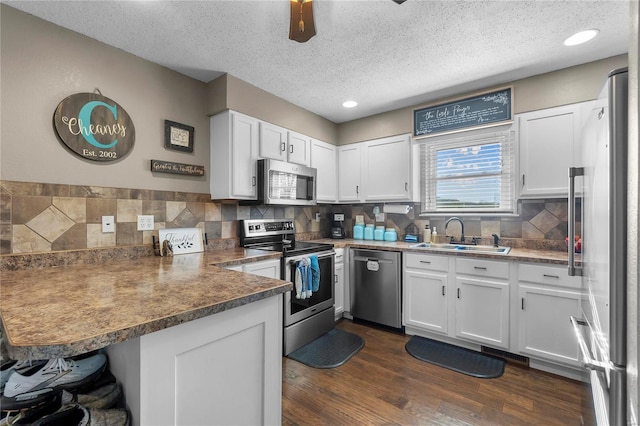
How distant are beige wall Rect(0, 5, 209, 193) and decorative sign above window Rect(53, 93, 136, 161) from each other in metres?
0.04

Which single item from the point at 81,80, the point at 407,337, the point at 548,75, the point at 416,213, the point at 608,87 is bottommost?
the point at 407,337

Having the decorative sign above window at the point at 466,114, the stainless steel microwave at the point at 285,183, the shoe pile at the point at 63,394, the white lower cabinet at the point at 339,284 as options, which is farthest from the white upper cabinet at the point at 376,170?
the shoe pile at the point at 63,394

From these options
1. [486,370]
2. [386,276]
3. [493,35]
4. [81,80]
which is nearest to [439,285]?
[386,276]

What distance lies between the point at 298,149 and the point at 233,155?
0.86 meters

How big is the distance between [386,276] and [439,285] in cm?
50

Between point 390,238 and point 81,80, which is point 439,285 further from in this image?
point 81,80

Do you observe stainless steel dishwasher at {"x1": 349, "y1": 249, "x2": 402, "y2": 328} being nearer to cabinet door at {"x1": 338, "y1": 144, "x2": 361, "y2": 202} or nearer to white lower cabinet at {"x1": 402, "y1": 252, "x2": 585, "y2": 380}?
white lower cabinet at {"x1": 402, "y1": 252, "x2": 585, "y2": 380}

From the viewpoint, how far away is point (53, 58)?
1.73 m

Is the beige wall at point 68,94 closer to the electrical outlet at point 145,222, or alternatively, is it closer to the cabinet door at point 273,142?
the electrical outlet at point 145,222

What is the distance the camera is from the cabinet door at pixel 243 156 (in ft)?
8.01

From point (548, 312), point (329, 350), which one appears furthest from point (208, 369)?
point (548, 312)

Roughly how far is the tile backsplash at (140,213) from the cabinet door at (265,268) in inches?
24.6

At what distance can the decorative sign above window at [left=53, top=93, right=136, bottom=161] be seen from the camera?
5.81ft

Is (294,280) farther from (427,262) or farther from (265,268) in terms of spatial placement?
(427,262)
